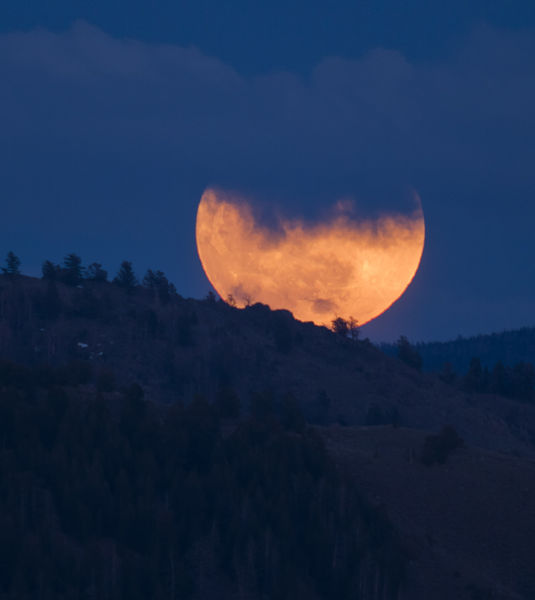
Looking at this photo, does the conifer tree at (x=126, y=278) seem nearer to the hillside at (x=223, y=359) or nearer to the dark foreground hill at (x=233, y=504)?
the hillside at (x=223, y=359)

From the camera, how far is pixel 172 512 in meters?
34.1

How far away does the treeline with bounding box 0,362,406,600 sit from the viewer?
2981cm

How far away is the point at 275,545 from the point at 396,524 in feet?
26.2

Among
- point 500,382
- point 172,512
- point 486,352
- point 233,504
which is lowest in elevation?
point 172,512

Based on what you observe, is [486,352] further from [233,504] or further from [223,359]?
[233,504]

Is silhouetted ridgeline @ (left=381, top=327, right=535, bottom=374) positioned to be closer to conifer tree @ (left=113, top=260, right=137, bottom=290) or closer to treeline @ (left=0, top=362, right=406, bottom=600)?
conifer tree @ (left=113, top=260, right=137, bottom=290)

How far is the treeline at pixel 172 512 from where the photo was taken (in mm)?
29812

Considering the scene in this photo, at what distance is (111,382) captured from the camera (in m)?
50.7

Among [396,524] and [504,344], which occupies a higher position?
[504,344]

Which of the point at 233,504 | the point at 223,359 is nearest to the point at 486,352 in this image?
the point at 223,359

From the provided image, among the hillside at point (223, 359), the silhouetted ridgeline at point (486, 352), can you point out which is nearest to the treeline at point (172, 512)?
the hillside at point (223, 359)

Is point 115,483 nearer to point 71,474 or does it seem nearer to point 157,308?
point 71,474

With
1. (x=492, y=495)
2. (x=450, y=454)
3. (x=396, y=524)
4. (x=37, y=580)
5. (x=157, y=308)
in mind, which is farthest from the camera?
(x=157, y=308)

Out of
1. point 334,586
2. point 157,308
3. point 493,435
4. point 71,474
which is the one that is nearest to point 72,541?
point 71,474
